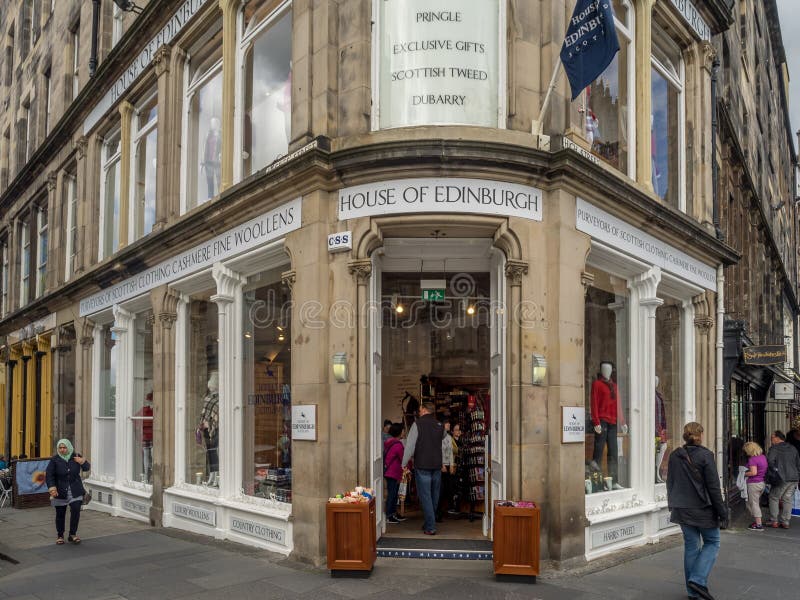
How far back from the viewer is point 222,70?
1288 centimetres

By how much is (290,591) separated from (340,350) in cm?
292

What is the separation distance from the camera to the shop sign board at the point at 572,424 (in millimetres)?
9502

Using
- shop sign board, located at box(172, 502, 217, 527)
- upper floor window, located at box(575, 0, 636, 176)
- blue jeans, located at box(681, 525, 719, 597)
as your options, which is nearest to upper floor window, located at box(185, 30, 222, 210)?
shop sign board, located at box(172, 502, 217, 527)

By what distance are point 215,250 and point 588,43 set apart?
6.57 m

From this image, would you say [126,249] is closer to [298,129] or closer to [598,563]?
[298,129]

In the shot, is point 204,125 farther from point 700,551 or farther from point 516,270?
point 700,551

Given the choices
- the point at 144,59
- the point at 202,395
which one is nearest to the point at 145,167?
the point at 144,59

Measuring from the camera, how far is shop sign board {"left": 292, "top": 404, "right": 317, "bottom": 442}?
9734 mm

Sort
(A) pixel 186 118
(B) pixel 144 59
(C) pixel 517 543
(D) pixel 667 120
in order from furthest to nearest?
(B) pixel 144 59
(A) pixel 186 118
(D) pixel 667 120
(C) pixel 517 543

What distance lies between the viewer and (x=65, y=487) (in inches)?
475

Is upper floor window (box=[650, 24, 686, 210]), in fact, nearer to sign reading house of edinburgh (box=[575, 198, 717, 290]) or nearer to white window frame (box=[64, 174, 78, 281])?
sign reading house of edinburgh (box=[575, 198, 717, 290])

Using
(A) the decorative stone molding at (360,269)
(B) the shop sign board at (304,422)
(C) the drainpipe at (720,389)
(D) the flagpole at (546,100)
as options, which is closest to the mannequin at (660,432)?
(C) the drainpipe at (720,389)

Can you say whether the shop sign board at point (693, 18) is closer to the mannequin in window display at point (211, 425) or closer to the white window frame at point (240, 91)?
the white window frame at point (240, 91)

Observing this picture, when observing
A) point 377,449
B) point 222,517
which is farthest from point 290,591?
point 222,517
